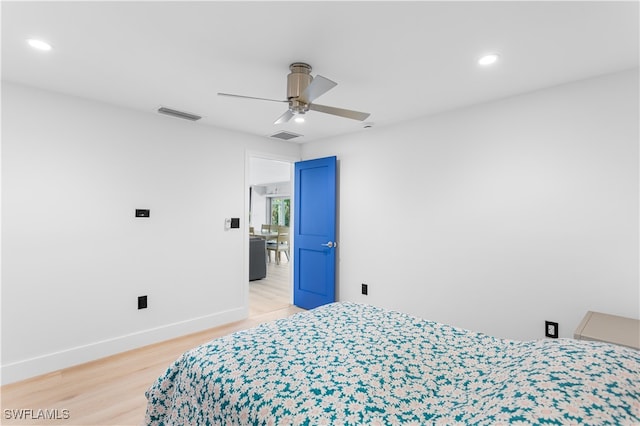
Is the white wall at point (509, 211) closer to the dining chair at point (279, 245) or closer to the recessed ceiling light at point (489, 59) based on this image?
the recessed ceiling light at point (489, 59)

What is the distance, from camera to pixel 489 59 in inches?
81.8

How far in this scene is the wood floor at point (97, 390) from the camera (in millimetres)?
2104

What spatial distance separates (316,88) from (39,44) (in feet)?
5.51

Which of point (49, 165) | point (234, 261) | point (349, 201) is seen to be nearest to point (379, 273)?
point (349, 201)

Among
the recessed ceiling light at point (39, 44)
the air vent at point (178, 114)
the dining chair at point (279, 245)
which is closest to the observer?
the recessed ceiling light at point (39, 44)

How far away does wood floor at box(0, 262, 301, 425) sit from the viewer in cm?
210

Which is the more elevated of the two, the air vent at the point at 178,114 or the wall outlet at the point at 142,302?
the air vent at the point at 178,114

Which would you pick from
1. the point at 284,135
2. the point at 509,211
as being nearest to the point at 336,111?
the point at 509,211

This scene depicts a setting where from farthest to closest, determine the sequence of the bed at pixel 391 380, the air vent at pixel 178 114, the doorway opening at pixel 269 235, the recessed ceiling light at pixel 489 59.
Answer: the doorway opening at pixel 269 235
the air vent at pixel 178 114
the recessed ceiling light at pixel 489 59
the bed at pixel 391 380

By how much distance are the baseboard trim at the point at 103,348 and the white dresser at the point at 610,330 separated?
3.34m

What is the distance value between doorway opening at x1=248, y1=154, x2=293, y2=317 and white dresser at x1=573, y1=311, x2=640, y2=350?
10.9ft

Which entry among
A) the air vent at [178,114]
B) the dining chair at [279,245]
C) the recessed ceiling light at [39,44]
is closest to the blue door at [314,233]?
the air vent at [178,114]

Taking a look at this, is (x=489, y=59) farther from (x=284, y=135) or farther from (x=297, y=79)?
(x=284, y=135)

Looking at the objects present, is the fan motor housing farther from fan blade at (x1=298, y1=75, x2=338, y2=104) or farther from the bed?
the bed
